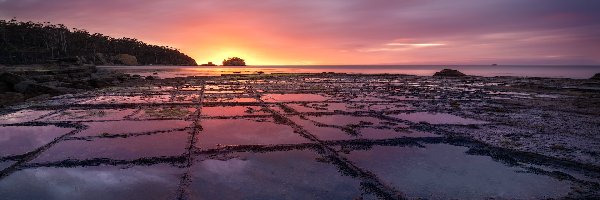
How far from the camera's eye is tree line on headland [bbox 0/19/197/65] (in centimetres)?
9871

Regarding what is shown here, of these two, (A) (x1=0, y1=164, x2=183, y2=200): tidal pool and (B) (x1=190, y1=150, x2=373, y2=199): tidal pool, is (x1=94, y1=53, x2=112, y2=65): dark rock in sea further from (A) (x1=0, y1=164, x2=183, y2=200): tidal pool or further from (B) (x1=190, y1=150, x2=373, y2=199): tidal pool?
(B) (x1=190, y1=150, x2=373, y2=199): tidal pool

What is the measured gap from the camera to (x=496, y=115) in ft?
45.4

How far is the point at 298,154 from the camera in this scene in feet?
25.8

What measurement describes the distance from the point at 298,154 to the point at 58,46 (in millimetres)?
136788

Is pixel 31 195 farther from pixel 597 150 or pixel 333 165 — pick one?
pixel 597 150

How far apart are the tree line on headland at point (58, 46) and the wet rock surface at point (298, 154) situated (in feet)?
265

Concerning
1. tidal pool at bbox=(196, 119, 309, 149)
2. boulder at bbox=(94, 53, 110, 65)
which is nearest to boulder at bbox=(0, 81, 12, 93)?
tidal pool at bbox=(196, 119, 309, 149)

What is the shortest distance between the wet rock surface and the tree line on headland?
8074 cm

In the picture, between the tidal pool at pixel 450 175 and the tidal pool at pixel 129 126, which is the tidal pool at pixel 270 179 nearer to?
the tidal pool at pixel 450 175

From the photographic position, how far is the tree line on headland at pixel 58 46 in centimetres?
9871

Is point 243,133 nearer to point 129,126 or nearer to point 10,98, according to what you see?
point 129,126

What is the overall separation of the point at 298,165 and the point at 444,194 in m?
2.75

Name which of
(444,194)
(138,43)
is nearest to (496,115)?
(444,194)

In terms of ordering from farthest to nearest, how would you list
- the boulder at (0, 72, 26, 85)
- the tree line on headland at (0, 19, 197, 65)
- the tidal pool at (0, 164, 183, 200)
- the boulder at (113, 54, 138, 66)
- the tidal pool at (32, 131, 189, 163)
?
the boulder at (113, 54, 138, 66) → the tree line on headland at (0, 19, 197, 65) → the boulder at (0, 72, 26, 85) → the tidal pool at (32, 131, 189, 163) → the tidal pool at (0, 164, 183, 200)
